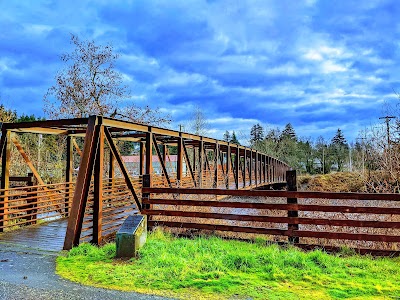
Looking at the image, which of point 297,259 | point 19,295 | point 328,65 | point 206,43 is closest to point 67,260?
point 19,295

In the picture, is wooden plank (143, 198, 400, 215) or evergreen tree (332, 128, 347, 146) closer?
wooden plank (143, 198, 400, 215)

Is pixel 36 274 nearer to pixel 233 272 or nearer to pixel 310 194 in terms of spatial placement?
pixel 233 272

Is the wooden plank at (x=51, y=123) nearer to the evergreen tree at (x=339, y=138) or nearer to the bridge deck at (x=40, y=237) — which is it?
the bridge deck at (x=40, y=237)

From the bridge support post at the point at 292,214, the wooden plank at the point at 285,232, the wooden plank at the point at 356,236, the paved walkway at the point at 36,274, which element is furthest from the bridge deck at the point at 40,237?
the wooden plank at the point at 356,236

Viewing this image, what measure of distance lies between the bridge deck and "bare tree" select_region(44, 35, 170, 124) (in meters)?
11.3

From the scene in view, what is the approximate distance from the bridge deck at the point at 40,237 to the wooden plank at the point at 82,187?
440mm

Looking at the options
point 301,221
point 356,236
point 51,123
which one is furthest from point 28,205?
point 356,236

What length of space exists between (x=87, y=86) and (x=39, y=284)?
1635 cm

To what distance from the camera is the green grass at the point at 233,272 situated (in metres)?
3.74

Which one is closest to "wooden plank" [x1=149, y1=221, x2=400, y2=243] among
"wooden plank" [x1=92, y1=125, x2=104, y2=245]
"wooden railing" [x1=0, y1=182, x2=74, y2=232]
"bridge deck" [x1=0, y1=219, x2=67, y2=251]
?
"wooden plank" [x1=92, y1=125, x2=104, y2=245]

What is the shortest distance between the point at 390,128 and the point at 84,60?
16560 mm

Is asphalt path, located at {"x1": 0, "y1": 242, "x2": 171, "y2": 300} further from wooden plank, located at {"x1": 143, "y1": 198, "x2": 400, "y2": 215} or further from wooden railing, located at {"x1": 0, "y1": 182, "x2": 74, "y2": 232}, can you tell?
wooden railing, located at {"x1": 0, "y1": 182, "x2": 74, "y2": 232}

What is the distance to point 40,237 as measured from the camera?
7.00 meters

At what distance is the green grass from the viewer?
374 centimetres
